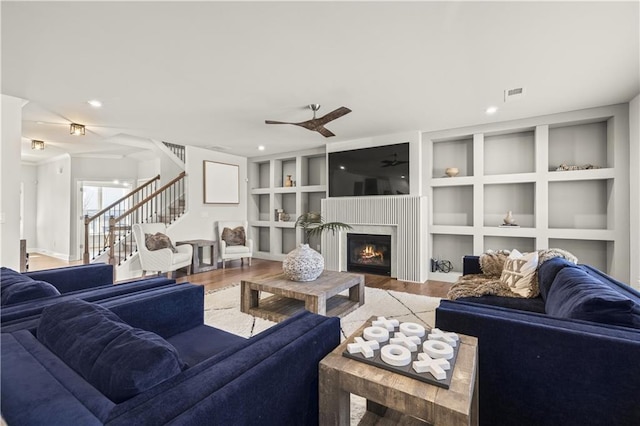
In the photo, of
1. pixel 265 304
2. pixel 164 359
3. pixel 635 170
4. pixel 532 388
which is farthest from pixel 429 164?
pixel 164 359

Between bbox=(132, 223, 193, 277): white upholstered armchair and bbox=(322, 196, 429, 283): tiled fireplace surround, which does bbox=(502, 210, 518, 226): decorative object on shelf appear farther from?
bbox=(132, 223, 193, 277): white upholstered armchair

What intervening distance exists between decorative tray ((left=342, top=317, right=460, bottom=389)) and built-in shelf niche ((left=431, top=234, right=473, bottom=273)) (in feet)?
14.0

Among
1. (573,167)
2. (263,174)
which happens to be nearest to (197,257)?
(263,174)

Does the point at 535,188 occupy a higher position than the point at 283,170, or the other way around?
the point at 283,170

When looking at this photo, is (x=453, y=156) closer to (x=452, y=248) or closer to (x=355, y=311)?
(x=452, y=248)

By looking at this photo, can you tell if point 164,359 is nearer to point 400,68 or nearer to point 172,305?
point 172,305

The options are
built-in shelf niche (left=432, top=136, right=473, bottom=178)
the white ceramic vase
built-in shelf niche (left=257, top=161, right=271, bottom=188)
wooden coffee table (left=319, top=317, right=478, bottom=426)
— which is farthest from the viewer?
built-in shelf niche (left=257, top=161, right=271, bottom=188)

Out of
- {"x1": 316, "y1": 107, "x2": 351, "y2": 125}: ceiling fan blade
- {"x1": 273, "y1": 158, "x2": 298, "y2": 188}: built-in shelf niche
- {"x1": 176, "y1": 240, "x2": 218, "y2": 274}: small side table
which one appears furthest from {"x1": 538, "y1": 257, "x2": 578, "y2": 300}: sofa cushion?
{"x1": 273, "y1": 158, "x2": 298, "y2": 188}: built-in shelf niche

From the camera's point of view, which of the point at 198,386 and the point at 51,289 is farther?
the point at 51,289

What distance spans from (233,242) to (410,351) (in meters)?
5.70

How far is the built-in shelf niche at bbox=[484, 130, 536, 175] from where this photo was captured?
15.1ft

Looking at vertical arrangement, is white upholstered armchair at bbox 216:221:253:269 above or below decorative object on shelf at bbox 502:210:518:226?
below

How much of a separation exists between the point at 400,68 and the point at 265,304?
9.58 feet

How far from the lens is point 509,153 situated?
4.76m
